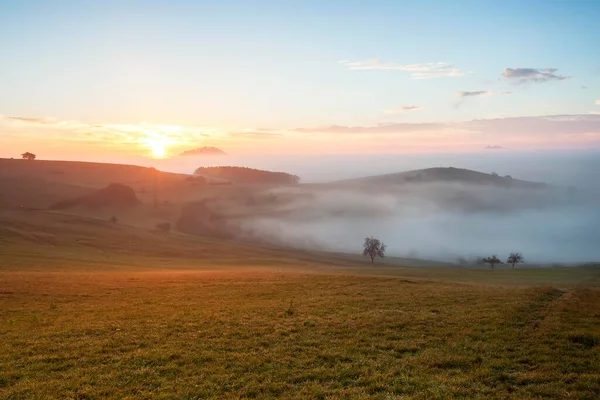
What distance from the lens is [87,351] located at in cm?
2016

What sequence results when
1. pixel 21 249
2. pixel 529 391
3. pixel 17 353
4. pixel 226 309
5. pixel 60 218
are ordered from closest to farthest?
1. pixel 529 391
2. pixel 17 353
3. pixel 226 309
4. pixel 21 249
5. pixel 60 218

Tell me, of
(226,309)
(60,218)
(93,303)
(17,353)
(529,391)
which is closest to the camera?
(529,391)

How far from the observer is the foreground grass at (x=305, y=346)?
16094 mm

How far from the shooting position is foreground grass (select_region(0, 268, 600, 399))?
16094 millimetres

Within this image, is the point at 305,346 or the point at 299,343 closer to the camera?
the point at 305,346

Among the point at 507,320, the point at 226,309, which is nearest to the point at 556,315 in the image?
the point at 507,320

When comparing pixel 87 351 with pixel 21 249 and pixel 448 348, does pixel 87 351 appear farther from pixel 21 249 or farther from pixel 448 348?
pixel 21 249

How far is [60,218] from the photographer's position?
146m

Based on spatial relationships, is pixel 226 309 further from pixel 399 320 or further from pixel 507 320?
pixel 507 320

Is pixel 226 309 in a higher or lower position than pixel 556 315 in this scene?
lower

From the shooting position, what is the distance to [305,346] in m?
20.7

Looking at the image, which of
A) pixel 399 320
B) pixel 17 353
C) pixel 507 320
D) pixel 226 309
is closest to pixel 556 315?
pixel 507 320

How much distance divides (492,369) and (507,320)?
8.30 m

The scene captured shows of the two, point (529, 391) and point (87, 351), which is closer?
point (529, 391)
